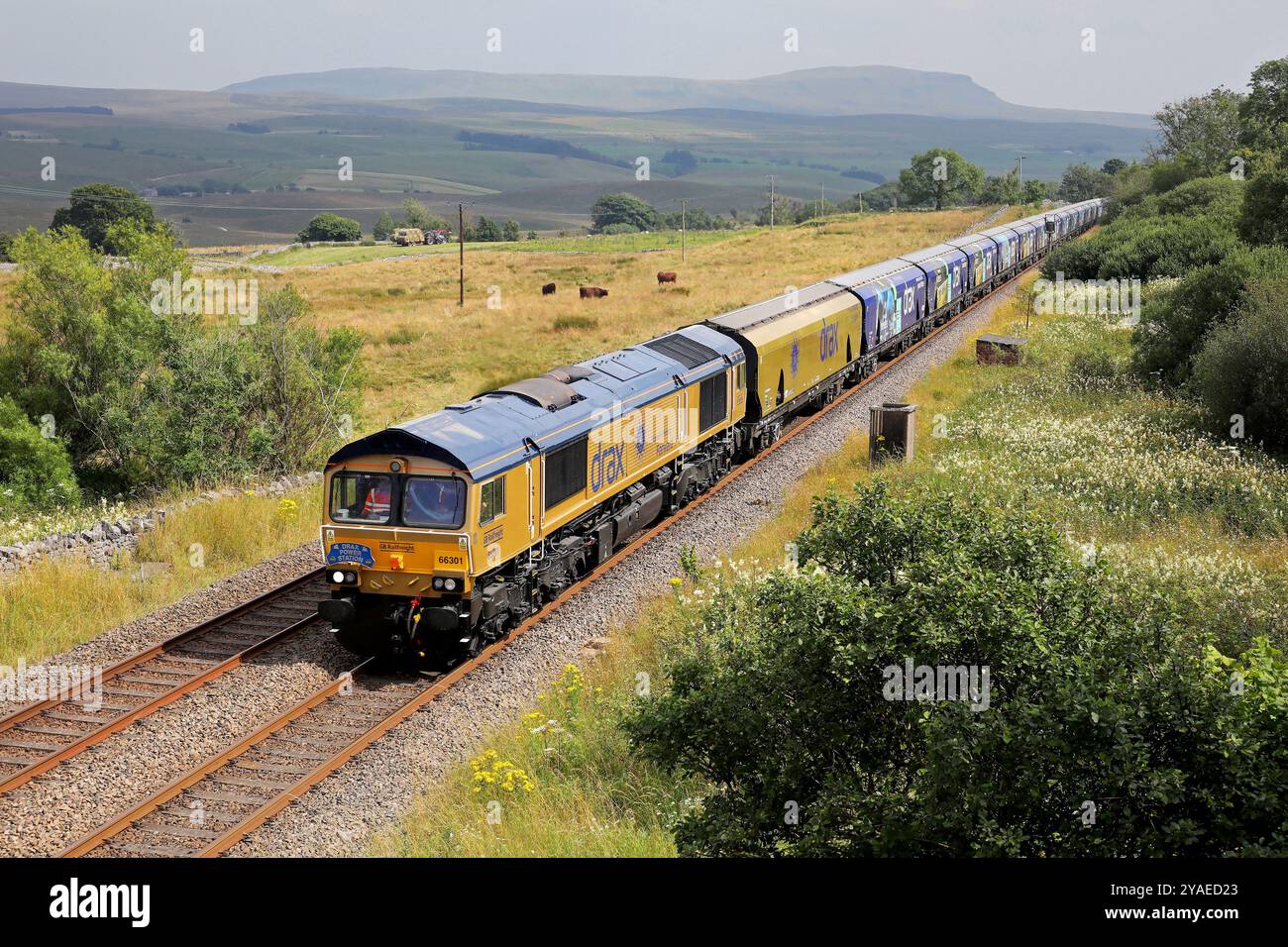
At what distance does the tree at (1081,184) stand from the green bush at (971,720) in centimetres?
17746

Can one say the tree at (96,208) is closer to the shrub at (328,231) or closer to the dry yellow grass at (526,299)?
the shrub at (328,231)

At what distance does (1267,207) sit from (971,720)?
142 ft

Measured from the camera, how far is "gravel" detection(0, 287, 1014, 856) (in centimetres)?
1185

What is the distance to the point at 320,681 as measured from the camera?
15609mm

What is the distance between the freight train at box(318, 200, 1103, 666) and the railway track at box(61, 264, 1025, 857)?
0.79m

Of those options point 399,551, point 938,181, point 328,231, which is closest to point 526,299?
point 399,551

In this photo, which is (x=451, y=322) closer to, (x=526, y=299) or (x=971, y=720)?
(x=526, y=299)

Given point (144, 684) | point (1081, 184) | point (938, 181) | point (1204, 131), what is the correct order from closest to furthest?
point (144, 684), point (1204, 131), point (938, 181), point (1081, 184)

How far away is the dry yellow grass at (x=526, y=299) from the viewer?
46.7 meters

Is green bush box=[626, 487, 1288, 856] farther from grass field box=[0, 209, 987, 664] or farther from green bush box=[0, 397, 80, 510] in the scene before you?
green bush box=[0, 397, 80, 510]

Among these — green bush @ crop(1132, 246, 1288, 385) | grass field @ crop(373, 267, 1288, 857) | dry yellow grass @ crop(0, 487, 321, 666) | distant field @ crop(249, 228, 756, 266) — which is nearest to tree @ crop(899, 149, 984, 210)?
distant field @ crop(249, 228, 756, 266)

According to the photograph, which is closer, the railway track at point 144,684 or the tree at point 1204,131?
the railway track at point 144,684

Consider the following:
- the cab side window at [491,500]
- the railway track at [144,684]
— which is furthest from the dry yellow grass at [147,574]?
the cab side window at [491,500]

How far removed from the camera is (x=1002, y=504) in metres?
19.4
